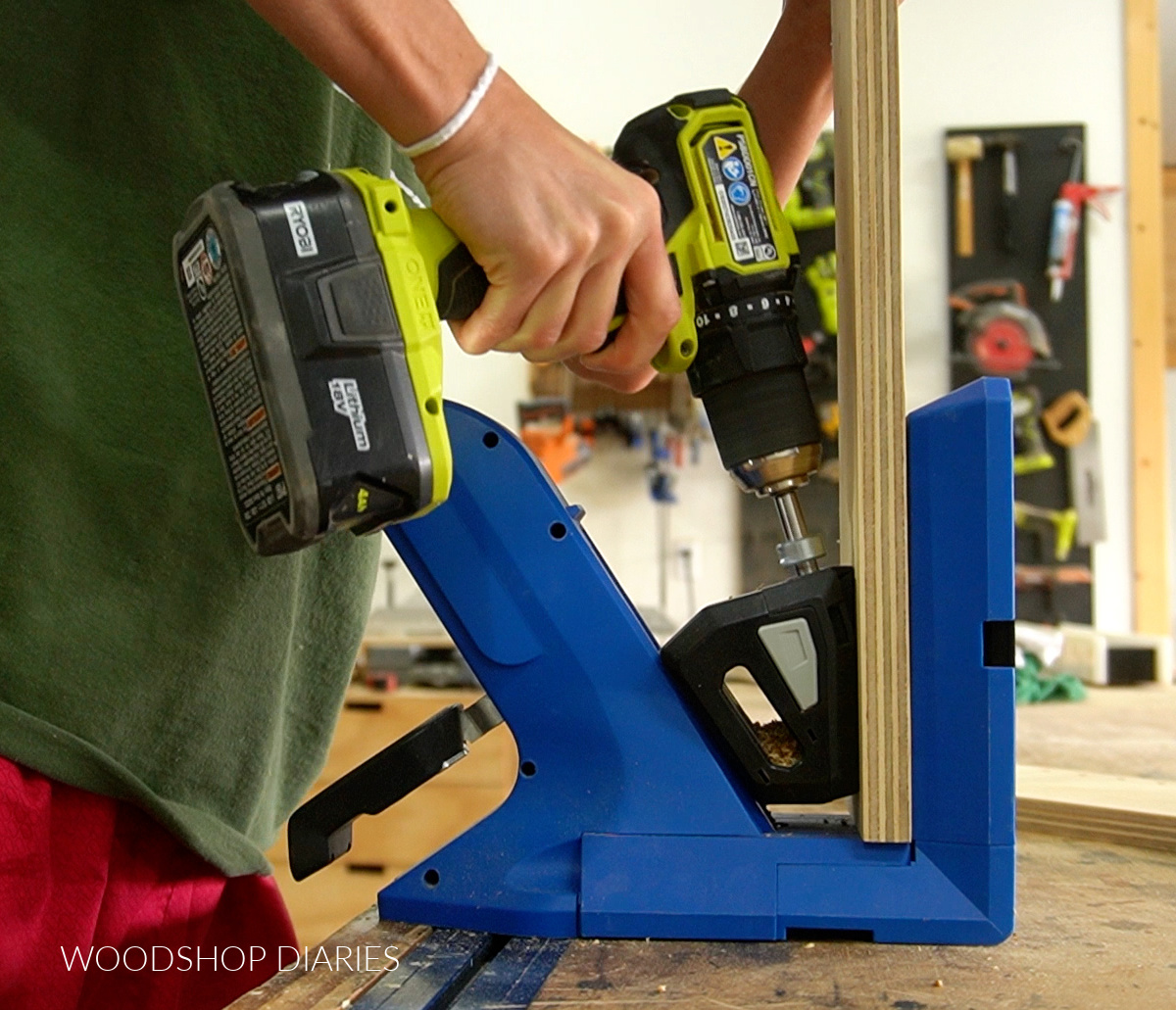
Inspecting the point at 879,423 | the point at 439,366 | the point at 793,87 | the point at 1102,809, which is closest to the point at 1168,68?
the point at 793,87

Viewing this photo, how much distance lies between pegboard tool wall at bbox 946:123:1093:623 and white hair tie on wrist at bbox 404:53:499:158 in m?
2.53

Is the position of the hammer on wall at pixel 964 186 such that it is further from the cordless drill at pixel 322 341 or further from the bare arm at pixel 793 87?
the cordless drill at pixel 322 341

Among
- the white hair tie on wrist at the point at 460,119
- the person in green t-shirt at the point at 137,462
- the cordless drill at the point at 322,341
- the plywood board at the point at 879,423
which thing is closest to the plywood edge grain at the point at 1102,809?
the plywood board at the point at 879,423

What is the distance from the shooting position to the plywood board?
2.07 ft

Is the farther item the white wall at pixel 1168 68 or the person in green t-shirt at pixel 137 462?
the white wall at pixel 1168 68

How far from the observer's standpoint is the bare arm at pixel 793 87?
866 millimetres

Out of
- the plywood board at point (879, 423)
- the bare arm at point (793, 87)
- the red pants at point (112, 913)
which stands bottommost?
the red pants at point (112, 913)

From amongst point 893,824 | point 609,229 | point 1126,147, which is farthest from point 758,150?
point 1126,147

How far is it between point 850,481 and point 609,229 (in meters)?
0.22

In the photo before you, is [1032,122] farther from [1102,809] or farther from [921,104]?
[1102,809]

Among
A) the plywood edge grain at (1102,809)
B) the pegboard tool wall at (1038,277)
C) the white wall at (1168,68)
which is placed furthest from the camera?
the white wall at (1168,68)

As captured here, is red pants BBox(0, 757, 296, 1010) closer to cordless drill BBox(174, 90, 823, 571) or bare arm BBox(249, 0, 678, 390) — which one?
cordless drill BBox(174, 90, 823, 571)

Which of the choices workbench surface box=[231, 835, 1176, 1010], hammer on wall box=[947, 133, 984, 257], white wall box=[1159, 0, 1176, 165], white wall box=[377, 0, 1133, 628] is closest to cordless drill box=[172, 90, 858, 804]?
workbench surface box=[231, 835, 1176, 1010]

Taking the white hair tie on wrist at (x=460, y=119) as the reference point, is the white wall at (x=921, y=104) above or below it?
above
